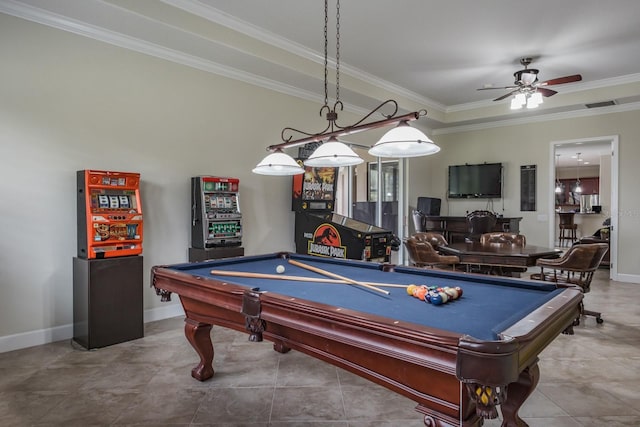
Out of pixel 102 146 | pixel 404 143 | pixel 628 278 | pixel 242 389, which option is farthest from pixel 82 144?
pixel 628 278

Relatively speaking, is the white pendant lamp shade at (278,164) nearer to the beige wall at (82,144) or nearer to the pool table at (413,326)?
the pool table at (413,326)

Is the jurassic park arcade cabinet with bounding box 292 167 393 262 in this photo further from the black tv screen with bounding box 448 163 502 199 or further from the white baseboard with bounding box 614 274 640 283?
the white baseboard with bounding box 614 274 640 283

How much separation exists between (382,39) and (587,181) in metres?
14.9

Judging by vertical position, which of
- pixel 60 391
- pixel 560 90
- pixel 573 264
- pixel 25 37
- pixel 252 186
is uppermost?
pixel 560 90

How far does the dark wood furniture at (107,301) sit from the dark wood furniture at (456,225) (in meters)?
5.52

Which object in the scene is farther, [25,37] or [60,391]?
[25,37]

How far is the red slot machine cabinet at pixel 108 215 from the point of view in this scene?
10.8ft

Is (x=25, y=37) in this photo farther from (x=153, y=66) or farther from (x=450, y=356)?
(x=450, y=356)

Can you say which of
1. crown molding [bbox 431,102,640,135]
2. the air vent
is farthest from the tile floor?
crown molding [bbox 431,102,640,135]

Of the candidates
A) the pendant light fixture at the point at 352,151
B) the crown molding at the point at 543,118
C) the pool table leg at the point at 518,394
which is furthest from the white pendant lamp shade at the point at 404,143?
the crown molding at the point at 543,118

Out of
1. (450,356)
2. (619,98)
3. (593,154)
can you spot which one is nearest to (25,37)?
(450,356)

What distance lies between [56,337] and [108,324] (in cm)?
59

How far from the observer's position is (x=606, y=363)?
309 cm

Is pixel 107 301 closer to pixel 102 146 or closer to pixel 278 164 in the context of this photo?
pixel 102 146
